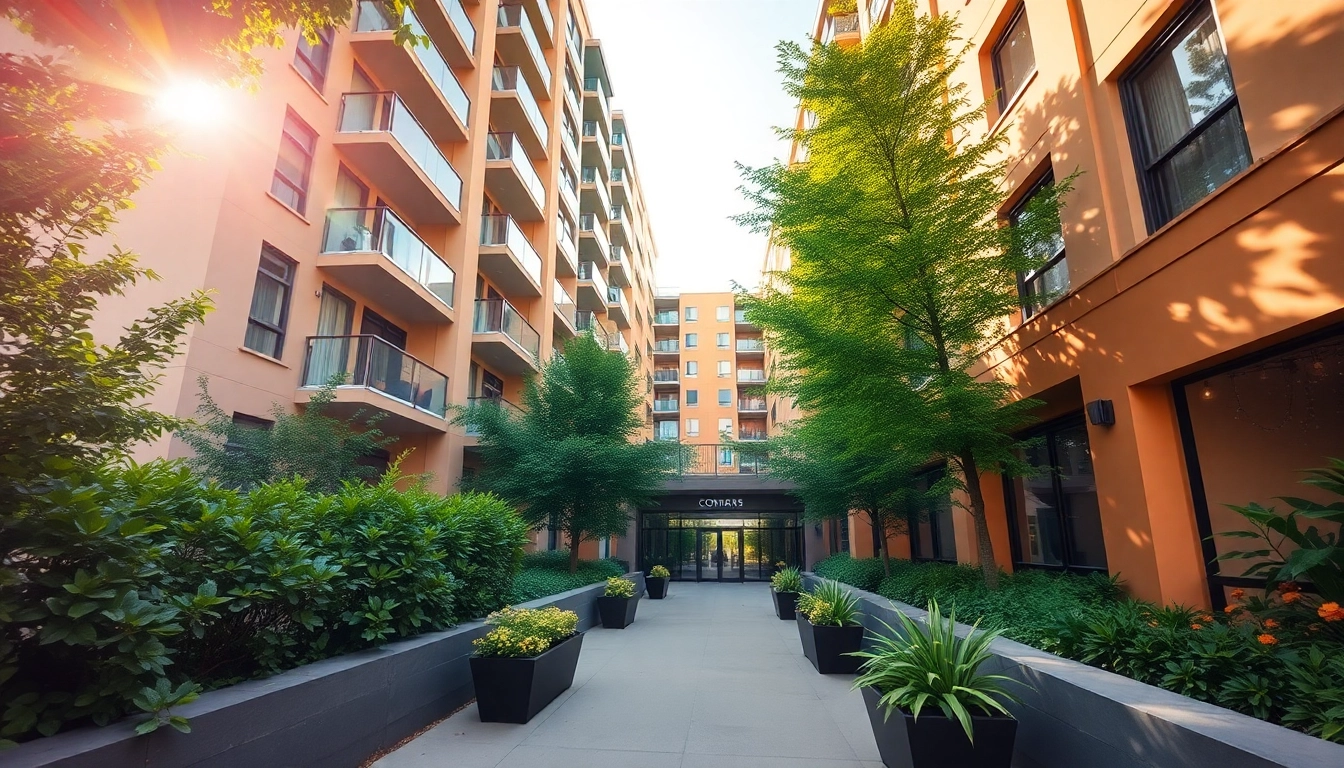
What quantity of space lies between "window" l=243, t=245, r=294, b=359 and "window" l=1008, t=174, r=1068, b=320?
1185cm

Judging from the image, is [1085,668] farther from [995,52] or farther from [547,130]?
[547,130]

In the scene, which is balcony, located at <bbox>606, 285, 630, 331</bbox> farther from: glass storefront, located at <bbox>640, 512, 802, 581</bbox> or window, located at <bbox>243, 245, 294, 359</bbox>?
window, located at <bbox>243, 245, 294, 359</bbox>

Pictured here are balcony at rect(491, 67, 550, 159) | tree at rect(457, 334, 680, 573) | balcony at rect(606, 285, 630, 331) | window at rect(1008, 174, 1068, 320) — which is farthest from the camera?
balcony at rect(606, 285, 630, 331)

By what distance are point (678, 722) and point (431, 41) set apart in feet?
52.9

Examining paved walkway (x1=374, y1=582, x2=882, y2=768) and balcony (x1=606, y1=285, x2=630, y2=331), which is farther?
balcony (x1=606, y1=285, x2=630, y2=331)

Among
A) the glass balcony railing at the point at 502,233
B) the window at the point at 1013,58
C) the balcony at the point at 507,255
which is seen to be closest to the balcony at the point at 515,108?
the balcony at the point at 507,255

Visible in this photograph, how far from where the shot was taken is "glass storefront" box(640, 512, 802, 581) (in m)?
26.7

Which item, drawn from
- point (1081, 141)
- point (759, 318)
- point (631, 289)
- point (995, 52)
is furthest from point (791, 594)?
point (631, 289)

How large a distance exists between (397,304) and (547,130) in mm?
11224

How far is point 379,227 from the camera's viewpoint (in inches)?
486

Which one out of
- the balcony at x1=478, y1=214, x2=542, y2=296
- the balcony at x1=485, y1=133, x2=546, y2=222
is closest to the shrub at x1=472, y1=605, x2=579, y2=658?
the balcony at x1=478, y1=214, x2=542, y2=296

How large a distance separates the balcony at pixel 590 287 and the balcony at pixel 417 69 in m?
10.9

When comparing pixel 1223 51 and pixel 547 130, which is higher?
pixel 547 130

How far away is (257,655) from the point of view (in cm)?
408
